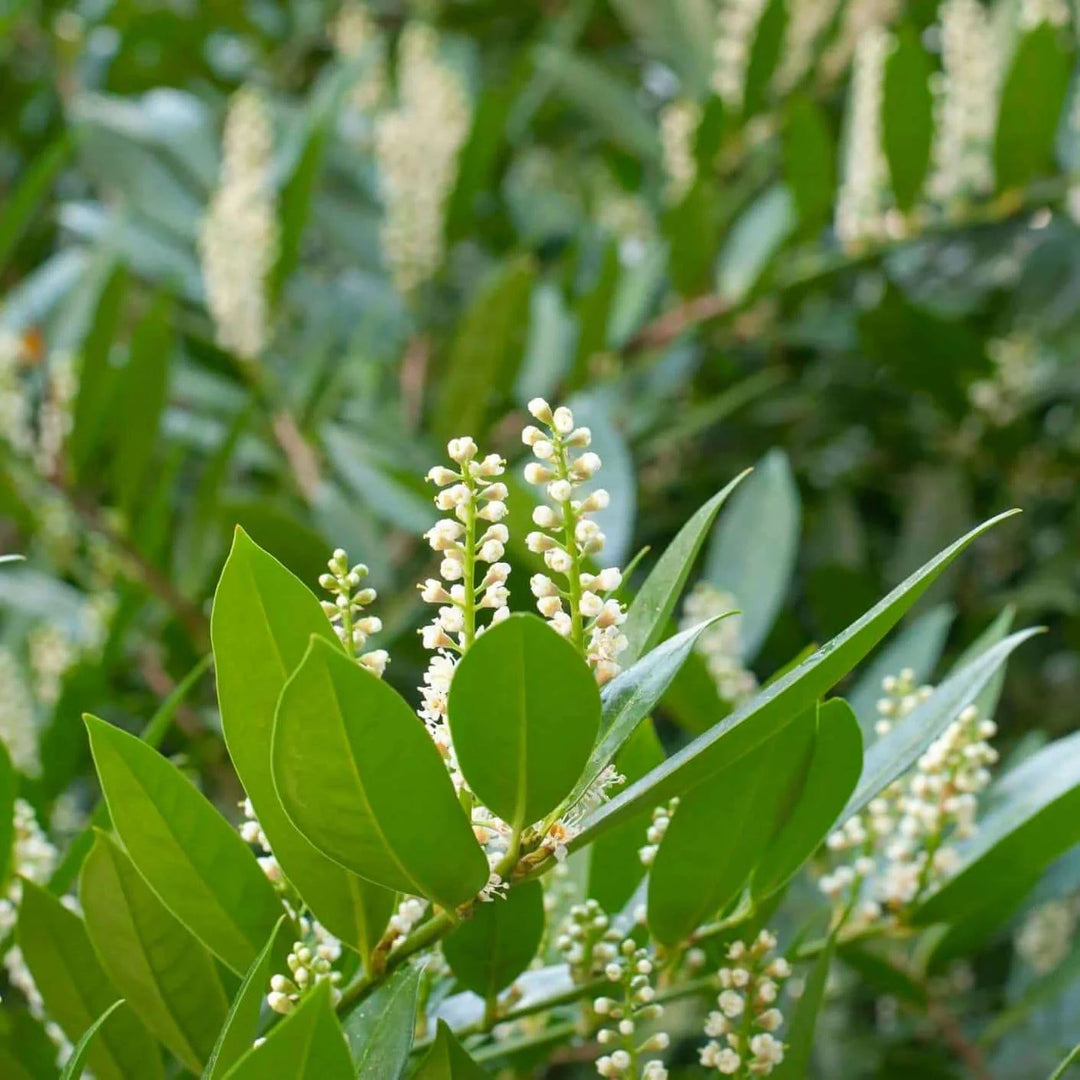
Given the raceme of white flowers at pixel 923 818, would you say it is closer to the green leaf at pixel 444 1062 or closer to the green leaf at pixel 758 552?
the green leaf at pixel 444 1062

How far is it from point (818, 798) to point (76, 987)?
1.04 ft

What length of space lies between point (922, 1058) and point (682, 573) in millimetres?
861

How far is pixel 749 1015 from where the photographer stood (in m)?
0.58

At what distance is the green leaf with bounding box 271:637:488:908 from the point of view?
16.2 inches

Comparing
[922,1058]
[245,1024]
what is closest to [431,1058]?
[245,1024]

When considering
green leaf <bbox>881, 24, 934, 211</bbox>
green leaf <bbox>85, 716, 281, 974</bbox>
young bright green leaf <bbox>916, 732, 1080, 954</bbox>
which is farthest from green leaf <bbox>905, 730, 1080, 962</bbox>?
green leaf <bbox>881, 24, 934, 211</bbox>

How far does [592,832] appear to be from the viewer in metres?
0.46

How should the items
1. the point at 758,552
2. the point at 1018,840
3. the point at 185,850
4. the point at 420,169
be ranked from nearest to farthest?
1. the point at 185,850
2. the point at 1018,840
3. the point at 758,552
4. the point at 420,169

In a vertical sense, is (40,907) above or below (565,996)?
above

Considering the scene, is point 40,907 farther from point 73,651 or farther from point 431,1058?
point 73,651

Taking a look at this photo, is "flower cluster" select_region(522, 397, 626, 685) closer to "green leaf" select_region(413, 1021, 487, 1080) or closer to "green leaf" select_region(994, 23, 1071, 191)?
"green leaf" select_region(413, 1021, 487, 1080)

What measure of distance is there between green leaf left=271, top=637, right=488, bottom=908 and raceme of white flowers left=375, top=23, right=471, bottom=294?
4.10 feet

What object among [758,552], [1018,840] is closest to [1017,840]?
[1018,840]

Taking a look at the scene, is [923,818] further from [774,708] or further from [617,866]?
[774,708]
